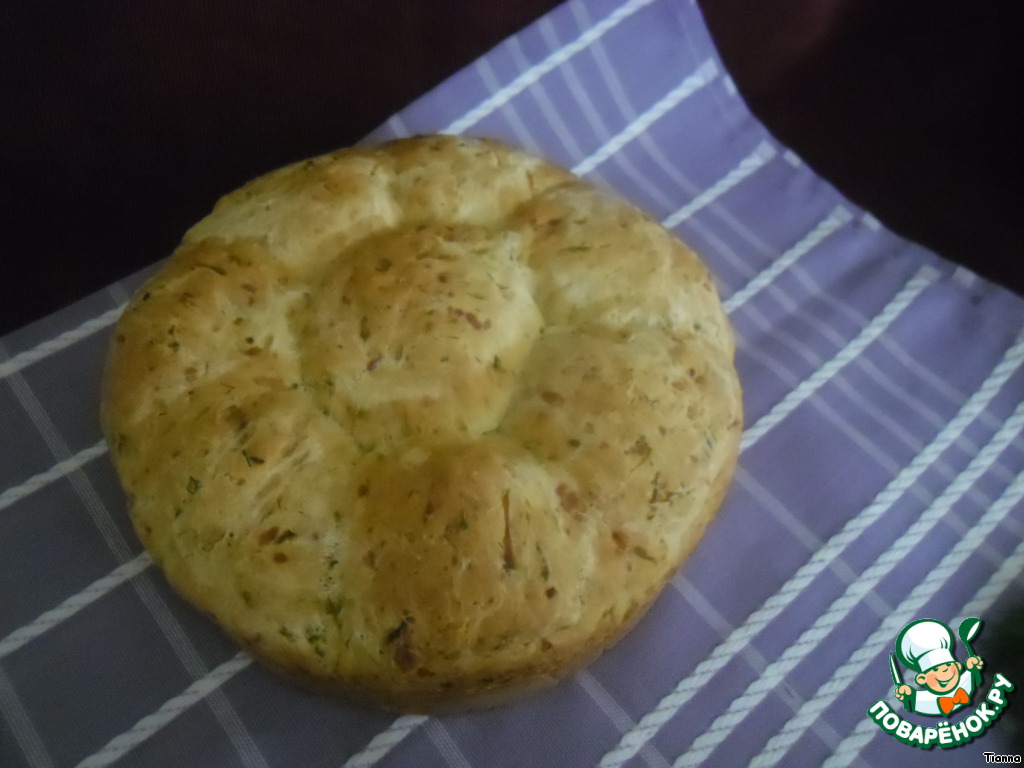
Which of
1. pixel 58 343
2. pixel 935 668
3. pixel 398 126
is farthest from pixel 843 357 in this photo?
pixel 58 343

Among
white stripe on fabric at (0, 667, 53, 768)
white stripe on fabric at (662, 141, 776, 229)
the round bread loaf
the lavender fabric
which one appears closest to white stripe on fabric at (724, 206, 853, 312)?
the lavender fabric

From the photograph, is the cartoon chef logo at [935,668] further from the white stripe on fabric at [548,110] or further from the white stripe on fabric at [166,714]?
the white stripe on fabric at [548,110]

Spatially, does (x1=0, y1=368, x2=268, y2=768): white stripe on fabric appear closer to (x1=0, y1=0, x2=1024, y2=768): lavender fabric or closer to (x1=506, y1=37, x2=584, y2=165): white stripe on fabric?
(x1=0, y1=0, x2=1024, y2=768): lavender fabric

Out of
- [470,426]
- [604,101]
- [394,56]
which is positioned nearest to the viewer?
[470,426]

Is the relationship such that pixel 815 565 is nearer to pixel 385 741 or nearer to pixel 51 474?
pixel 385 741

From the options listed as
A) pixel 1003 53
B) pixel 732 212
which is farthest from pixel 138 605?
pixel 1003 53

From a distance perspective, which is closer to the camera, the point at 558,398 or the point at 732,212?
the point at 558,398

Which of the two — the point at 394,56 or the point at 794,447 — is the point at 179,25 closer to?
the point at 394,56
